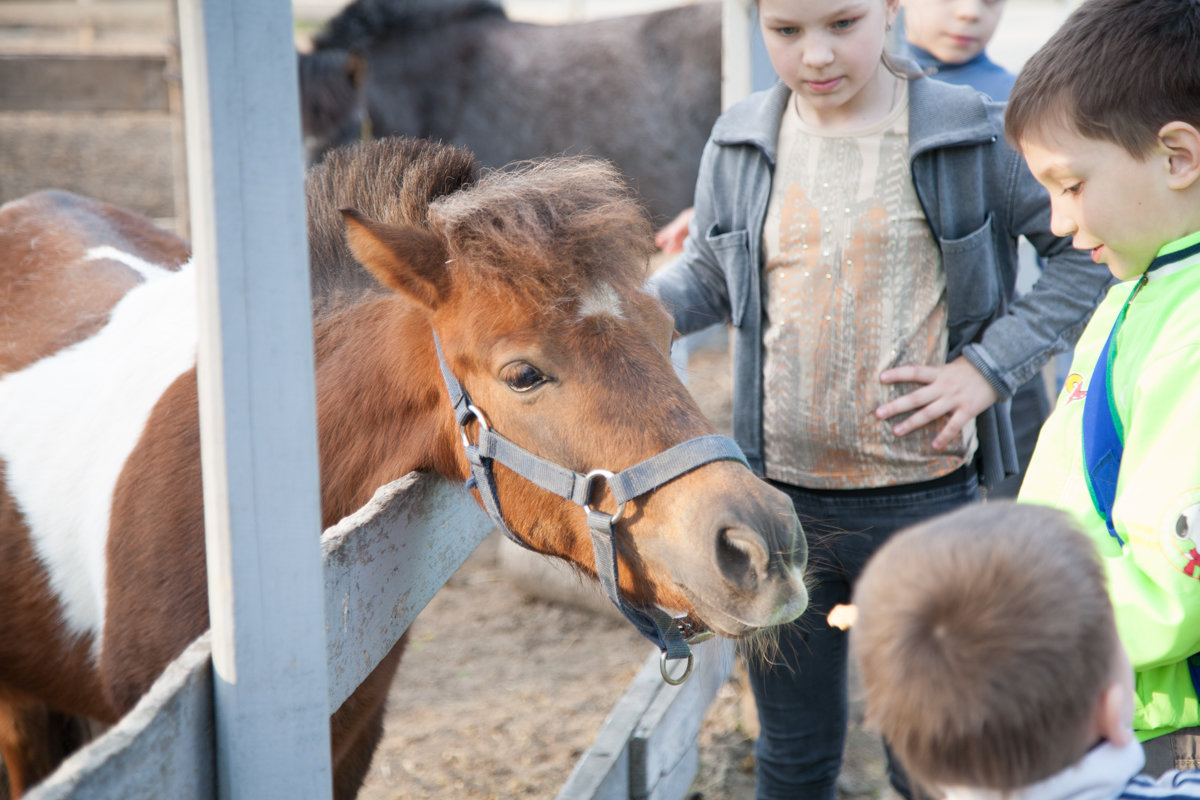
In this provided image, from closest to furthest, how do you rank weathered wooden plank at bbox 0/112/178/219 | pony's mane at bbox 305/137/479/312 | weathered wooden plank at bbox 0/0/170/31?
pony's mane at bbox 305/137/479/312
weathered wooden plank at bbox 0/112/178/219
weathered wooden plank at bbox 0/0/170/31

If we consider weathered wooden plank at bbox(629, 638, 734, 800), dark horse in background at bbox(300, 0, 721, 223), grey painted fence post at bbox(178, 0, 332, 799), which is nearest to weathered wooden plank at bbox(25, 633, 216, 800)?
grey painted fence post at bbox(178, 0, 332, 799)

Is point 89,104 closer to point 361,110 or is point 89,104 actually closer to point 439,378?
point 361,110

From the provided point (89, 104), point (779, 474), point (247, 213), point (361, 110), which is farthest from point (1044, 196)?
point (361, 110)

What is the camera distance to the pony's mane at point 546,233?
1646 millimetres

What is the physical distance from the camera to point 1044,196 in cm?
198

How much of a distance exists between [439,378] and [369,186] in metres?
0.42

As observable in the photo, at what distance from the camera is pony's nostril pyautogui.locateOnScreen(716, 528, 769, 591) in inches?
55.2

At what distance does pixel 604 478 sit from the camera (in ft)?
5.10

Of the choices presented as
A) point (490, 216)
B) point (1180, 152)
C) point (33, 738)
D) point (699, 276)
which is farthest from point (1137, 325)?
point (33, 738)

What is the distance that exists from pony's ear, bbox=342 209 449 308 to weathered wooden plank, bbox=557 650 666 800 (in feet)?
3.61

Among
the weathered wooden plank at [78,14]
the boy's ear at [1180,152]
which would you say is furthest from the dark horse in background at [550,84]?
the boy's ear at [1180,152]

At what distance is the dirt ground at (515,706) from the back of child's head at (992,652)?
208 centimetres

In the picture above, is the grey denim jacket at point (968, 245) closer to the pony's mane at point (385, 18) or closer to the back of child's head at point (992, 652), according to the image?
the back of child's head at point (992, 652)

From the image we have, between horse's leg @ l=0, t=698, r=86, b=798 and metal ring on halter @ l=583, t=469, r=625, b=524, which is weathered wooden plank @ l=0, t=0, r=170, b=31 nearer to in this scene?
horse's leg @ l=0, t=698, r=86, b=798
